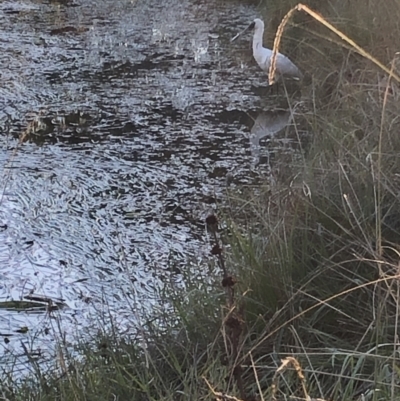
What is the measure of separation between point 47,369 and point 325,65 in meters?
2.29

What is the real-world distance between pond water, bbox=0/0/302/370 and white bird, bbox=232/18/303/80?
0.38 ft

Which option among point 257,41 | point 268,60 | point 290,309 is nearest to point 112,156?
point 268,60

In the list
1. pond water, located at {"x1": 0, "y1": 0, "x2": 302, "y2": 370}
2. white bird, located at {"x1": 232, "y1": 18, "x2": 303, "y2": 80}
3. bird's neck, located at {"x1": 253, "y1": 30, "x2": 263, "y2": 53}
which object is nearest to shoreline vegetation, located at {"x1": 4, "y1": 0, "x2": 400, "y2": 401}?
pond water, located at {"x1": 0, "y1": 0, "x2": 302, "y2": 370}

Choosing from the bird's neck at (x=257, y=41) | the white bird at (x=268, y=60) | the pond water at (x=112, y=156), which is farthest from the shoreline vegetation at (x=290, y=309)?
the bird's neck at (x=257, y=41)

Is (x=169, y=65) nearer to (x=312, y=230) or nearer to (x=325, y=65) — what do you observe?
(x=325, y=65)

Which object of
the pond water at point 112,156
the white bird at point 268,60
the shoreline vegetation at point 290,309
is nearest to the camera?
the shoreline vegetation at point 290,309

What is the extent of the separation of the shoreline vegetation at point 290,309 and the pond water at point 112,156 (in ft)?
0.65

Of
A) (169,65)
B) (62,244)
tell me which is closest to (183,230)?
(62,244)

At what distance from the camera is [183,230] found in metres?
2.48

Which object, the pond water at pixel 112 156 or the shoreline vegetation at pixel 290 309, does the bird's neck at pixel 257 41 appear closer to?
the pond water at pixel 112 156

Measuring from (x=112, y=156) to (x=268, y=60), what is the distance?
4.16ft

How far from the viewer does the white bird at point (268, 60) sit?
3.83 meters

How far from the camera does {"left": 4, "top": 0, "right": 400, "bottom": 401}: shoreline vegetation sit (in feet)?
4.33

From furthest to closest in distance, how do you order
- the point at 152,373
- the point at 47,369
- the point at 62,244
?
the point at 62,244 < the point at 47,369 < the point at 152,373
